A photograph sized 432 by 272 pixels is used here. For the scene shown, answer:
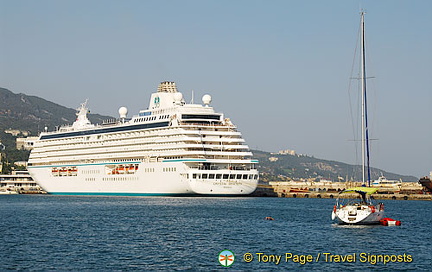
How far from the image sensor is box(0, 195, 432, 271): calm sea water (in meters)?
39.5

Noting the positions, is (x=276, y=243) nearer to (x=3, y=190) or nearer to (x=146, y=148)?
(x=146, y=148)

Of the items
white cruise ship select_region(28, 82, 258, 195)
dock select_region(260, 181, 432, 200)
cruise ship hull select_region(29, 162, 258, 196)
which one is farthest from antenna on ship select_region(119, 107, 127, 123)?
dock select_region(260, 181, 432, 200)

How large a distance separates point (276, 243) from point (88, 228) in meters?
16.1

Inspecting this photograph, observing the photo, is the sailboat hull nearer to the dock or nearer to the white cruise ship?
the white cruise ship

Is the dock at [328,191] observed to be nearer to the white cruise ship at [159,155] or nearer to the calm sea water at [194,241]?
the white cruise ship at [159,155]

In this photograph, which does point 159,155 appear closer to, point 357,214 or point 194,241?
point 357,214

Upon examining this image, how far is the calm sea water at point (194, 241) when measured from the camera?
39.5 metres

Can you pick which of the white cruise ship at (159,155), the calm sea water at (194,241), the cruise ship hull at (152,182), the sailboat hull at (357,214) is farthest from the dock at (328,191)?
the sailboat hull at (357,214)

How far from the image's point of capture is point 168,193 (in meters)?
101

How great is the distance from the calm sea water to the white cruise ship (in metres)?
24.5

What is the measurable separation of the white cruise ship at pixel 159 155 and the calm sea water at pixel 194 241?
966 inches

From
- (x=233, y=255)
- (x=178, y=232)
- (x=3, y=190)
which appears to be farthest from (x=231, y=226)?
(x=3, y=190)

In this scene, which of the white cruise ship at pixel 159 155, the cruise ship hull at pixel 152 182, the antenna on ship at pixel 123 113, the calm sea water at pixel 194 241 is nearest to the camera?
the calm sea water at pixel 194 241

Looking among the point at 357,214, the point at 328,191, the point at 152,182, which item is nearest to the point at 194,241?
the point at 357,214
